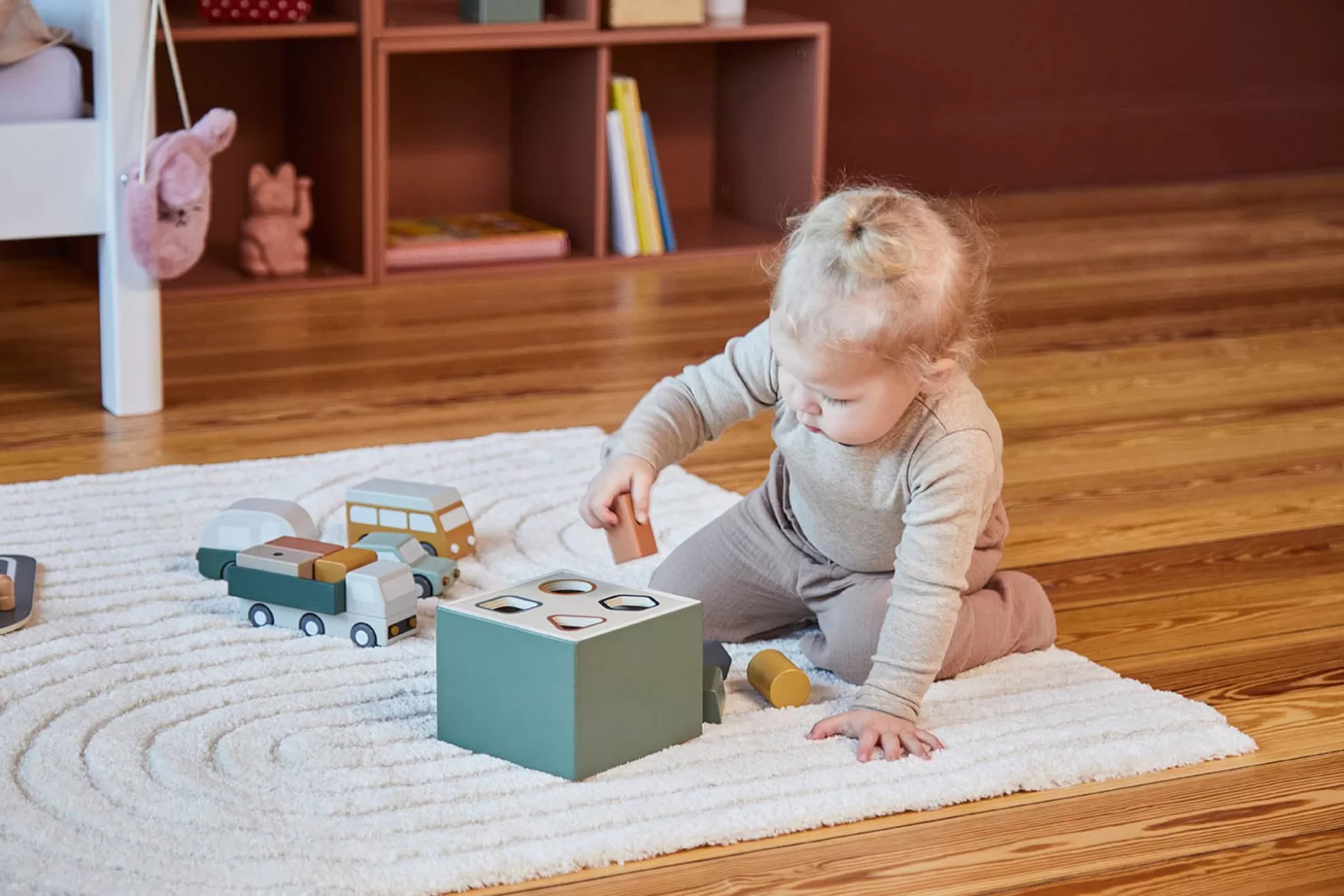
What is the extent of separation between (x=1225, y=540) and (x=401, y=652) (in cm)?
77

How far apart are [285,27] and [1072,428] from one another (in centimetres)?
118

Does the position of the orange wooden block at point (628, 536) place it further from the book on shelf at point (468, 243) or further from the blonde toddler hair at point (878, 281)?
the book on shelf at point (468, 243)

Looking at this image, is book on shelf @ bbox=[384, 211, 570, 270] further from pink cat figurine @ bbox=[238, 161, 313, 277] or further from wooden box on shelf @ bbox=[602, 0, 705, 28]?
wooden box on shelf @ bbox=[602, 0, 705, 28]

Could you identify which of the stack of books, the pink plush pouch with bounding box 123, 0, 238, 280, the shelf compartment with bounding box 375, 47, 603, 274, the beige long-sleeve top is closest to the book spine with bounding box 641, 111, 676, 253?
the stack of books

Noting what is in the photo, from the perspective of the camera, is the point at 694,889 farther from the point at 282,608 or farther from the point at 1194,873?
the point at 282,608

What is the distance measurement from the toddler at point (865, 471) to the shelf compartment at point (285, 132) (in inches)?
49.1

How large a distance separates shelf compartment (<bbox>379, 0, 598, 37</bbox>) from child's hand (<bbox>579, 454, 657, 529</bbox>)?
4.41ft

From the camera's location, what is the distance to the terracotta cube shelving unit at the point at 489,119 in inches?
96.9

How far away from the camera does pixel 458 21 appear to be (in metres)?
2.54

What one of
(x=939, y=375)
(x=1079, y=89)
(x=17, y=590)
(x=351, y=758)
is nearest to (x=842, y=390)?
(x=939, y=375)

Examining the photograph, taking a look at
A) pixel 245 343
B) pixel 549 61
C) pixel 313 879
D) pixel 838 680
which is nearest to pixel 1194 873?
pixel 838 680

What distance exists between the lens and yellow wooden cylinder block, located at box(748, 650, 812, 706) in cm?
121

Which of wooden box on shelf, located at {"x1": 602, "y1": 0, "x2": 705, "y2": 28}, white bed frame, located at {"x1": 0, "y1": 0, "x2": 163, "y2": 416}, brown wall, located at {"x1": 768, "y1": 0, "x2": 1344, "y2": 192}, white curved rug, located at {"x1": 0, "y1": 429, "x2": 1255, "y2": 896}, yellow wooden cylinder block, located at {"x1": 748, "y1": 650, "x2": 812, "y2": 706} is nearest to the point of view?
white curved rug, located at {"x1": 0, "y1": 429, "x2": 1255, "y2": 896}

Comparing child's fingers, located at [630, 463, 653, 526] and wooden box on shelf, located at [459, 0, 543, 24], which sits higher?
wooden box on shelf, located at [459, 0, 543, 24]
